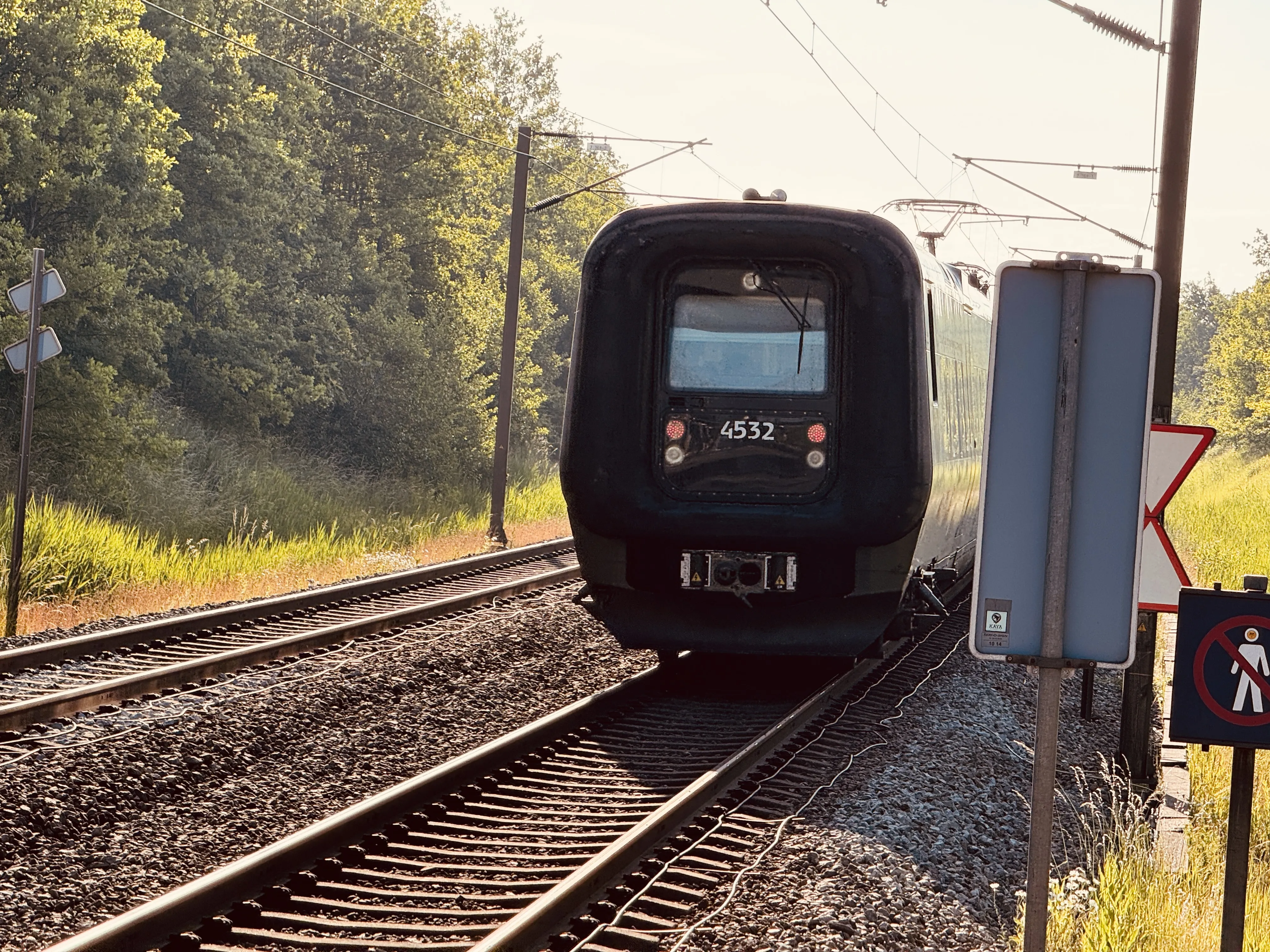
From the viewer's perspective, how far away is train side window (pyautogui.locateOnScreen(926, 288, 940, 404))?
33.7ft

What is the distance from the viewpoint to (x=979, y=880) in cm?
611

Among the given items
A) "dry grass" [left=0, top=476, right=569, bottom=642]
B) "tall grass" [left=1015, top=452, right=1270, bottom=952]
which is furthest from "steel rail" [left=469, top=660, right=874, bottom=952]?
"dry grass" [left=0, top=476, right=569, bottom=642]

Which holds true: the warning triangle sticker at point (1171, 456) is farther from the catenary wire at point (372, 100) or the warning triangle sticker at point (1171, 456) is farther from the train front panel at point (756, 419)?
the catenary wire at point (372, 100)

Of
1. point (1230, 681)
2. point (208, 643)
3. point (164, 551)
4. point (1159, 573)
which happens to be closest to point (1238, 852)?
point (1230, 681)

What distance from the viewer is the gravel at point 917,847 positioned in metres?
5.32

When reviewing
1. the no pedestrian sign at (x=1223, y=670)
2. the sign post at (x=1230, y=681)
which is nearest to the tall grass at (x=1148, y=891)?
the sign post at (x=1230, y=681)

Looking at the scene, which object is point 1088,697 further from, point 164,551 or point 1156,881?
point 164,551

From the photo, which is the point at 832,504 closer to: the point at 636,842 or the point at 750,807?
the point at 750,807

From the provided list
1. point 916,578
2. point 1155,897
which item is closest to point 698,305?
point 916,578

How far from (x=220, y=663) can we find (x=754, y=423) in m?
3.97

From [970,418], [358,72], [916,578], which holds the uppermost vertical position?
[358,72]

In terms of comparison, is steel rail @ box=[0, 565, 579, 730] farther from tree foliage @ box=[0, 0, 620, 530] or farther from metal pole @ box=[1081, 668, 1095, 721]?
tree foliage @ box=[0, 0, 620, 530]

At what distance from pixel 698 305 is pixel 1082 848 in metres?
4.51

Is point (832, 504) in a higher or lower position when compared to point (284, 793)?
higher
